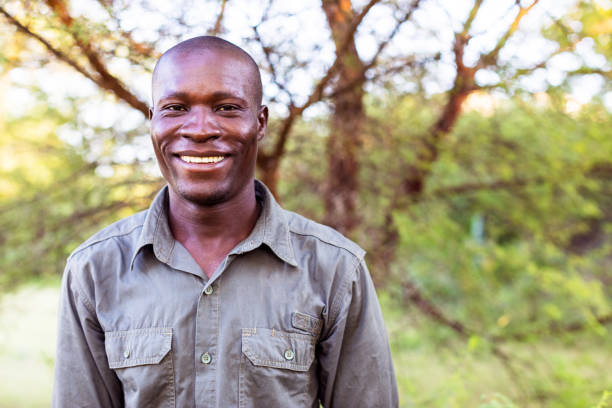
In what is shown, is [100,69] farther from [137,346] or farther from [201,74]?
[137,346]

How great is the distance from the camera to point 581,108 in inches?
187

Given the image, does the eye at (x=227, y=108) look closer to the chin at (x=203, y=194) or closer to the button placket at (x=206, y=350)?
the chin at (x=203, y=194)

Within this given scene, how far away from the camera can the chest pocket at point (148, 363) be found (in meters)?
1.80

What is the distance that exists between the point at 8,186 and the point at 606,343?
6.15 meters

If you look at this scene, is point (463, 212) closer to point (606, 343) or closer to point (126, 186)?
point (606, 343)

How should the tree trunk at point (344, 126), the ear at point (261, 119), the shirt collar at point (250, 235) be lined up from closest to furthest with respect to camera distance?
1. the shirt collar at point (250, 235)
2. the ear at point (261, 119)
3. the tree trunk at point (344, 126)

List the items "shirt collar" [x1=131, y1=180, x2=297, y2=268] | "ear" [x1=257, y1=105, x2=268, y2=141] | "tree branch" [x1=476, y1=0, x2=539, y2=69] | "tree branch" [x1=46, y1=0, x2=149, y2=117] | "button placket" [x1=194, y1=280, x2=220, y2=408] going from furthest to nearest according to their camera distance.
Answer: "tree branch" [x1=476, y1=0, x2=539, y2=69], "tree branch" [x1=46, y1=0, x2=149, y2=117], "ear" [x1=257, y1=105, x2=268, y2=141], "shirt collar" [x1=131, y1=180, x2=297, y2=268], "button placket" [x1=194, y1=280, x2=220, y2=408]

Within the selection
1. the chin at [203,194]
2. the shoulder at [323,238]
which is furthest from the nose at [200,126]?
the shoulder at [323,238]

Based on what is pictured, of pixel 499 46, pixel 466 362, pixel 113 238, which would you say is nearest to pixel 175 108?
pixel 113 238

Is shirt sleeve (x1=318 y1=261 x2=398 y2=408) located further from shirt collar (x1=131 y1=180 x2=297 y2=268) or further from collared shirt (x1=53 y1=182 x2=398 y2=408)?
shirt collar (x1=131 y1=180 x2=297 y2=268)

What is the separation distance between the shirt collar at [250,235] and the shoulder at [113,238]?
82 mm

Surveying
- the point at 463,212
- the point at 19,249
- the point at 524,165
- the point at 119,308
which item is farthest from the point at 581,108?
the point at 19,249

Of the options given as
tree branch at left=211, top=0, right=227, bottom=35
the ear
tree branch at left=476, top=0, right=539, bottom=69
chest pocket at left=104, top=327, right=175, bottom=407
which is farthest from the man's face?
tree branch at left=476, top=0, right=539, bottom=69

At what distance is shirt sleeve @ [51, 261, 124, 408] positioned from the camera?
6.07 feet
